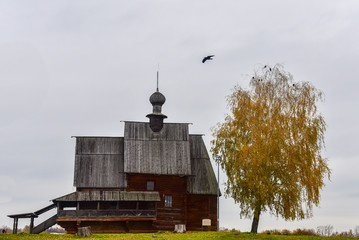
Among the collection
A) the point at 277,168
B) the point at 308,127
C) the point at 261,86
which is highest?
the point at 261,86

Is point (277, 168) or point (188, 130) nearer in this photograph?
point (277, 168)

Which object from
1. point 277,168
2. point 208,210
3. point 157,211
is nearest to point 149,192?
point 157,211

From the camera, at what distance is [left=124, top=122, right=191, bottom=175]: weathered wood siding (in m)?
41.9

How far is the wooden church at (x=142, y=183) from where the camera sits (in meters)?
39.0

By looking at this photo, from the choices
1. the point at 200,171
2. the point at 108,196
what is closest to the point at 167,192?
the point at 200,171

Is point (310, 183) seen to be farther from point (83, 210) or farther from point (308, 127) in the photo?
point (83, 210)

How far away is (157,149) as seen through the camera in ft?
143

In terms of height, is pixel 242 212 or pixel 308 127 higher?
pixel 308 127

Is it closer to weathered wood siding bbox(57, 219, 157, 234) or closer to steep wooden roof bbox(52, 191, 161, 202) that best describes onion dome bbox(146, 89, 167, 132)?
steep wooden roof bbox(52, 191, 161, 202)

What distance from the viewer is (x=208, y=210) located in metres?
42.4

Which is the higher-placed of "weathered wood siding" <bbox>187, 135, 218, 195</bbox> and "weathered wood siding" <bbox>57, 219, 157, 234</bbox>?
"weathered wood siding" <bbox>187, 135, 218, 195</bbox>

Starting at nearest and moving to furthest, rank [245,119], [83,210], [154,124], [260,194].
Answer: [260,194] → [245,119] → [83,210] → [154,124]

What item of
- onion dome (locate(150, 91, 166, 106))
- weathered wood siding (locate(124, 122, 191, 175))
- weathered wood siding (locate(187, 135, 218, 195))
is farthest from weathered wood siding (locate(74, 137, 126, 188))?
weathered wood siding (locate(187, 135, 218, 195))

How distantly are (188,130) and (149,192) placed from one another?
827cm
